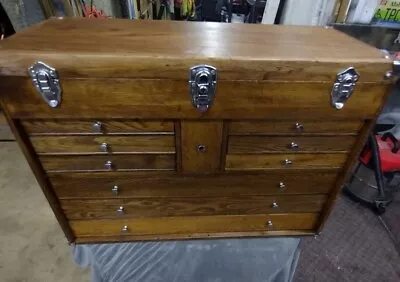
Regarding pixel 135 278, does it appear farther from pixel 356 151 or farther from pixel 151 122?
pixel 356 151

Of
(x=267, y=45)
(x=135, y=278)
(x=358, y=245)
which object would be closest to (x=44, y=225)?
(x=135, y=278)

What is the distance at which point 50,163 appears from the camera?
70 centimetres

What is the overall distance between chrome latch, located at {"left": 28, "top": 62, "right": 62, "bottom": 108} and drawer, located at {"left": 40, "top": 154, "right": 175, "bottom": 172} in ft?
0.63

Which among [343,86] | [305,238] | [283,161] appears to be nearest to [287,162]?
[283,161]

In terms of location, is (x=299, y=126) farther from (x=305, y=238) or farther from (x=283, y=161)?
(x=305, y=238)

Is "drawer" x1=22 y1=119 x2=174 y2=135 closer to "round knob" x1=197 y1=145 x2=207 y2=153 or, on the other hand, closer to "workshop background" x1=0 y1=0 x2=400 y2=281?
"round knob" x1=197 y1=145 x2=207 y2=153

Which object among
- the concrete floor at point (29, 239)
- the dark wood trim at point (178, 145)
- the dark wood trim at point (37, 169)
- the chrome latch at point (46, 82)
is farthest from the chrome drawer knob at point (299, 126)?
the concrete floor at point (29, 239)

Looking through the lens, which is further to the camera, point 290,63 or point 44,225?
point 44,225

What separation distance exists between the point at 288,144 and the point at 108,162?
539 mm

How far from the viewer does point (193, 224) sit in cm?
91

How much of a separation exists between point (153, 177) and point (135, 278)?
1.37 feet

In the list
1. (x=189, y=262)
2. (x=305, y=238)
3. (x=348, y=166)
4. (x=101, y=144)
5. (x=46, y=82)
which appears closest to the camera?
(x=46, y=82)

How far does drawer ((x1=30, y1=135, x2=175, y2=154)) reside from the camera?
2.15ft

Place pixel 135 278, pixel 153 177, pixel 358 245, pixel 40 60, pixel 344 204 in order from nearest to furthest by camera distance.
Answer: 1. pixel 40 60
2. pixel 153 177
3. pixel 135 278
4. pixel 358 245
5. pixel 344 204
